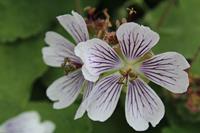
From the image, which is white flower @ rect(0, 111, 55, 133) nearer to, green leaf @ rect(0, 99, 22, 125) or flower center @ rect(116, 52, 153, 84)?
flower center @ rect(116, 52, 153, 84)

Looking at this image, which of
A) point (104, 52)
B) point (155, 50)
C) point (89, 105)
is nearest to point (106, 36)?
point (104, 52)

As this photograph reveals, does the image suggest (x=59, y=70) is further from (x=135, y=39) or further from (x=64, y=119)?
(x=135, y=39)

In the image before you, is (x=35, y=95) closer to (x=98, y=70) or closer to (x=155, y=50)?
(x=155, y=50)

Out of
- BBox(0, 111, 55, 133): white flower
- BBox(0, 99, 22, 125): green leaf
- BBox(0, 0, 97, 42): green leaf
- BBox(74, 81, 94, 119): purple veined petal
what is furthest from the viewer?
BBox(0, 0, 97, 42): green leaf

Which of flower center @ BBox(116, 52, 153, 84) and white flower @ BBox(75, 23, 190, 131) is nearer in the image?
white flower @ BBox(75, 23, 190, 131)

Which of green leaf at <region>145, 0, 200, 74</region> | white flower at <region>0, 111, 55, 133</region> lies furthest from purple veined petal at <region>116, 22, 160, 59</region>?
green leaf at <region>145, 0, 200, 74</region>
